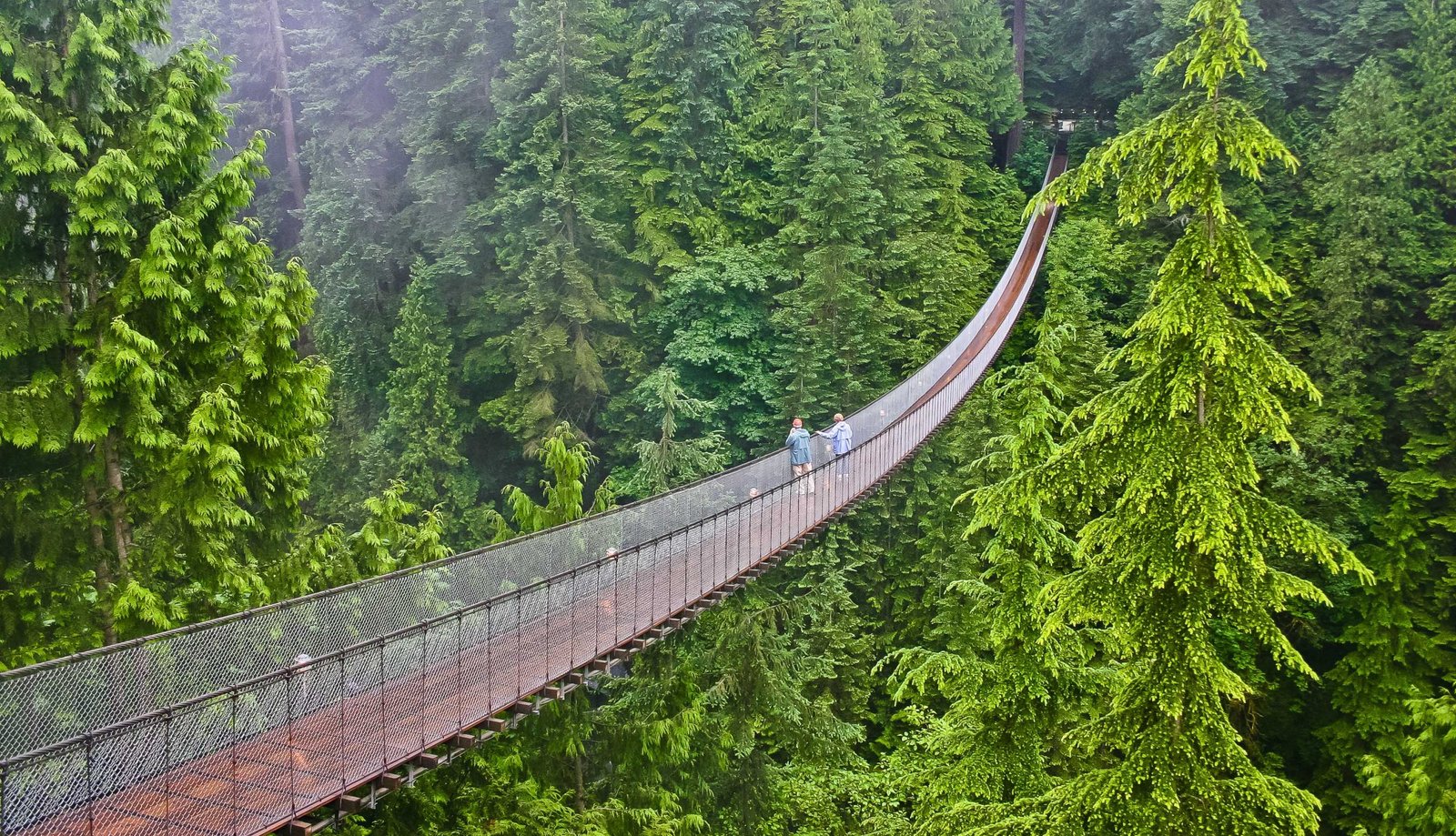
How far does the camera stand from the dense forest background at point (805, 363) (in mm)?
4793

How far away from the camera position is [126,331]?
7.08 m

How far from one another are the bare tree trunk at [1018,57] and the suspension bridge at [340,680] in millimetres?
18354

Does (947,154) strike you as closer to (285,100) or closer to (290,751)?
(285,100)

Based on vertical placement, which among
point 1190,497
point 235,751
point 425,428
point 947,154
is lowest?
point 425,428

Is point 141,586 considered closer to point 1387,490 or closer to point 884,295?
point 884,295

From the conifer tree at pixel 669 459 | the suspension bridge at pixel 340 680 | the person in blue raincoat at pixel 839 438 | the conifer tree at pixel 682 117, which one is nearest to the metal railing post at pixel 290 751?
the suspension bridge at pixel 340 680

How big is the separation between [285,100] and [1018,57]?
55.6ft

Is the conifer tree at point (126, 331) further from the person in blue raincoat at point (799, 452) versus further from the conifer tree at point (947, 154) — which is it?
the conifer tree at point (947, 154)

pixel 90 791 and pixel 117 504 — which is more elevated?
pixel 117 504

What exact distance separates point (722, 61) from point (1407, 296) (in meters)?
11.5

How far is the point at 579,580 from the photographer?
7664 millimetres

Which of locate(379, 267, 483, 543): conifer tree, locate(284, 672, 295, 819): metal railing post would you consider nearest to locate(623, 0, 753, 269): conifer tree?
locate(379, 267, 483, 543): conifer tree

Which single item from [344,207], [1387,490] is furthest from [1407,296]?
[344,207]

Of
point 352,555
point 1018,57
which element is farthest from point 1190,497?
point 1018,57
